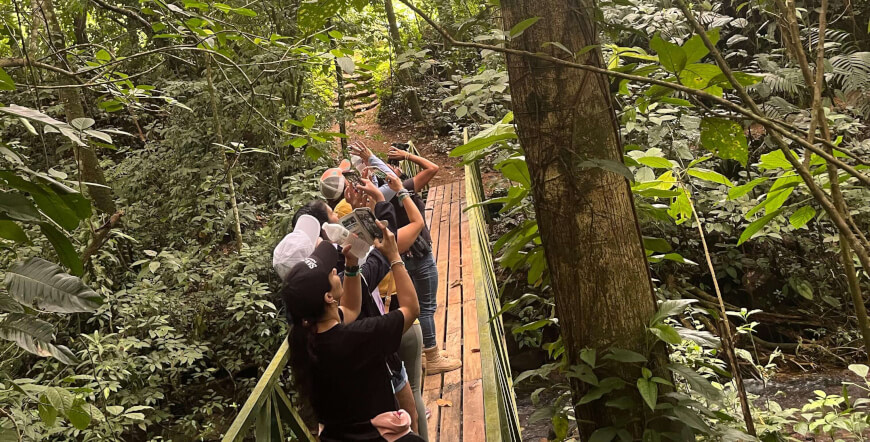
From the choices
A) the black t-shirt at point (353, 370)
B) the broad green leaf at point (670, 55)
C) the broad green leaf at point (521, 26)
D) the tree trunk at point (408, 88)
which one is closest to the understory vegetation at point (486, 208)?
the broad green leaf at point (670, 55)

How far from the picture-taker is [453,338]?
4.02 meters

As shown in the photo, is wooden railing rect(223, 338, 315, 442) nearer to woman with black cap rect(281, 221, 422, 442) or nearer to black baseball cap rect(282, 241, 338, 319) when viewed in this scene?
woman with black cap rect(281, 221, 422, 442)

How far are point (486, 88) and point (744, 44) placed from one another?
6.52 meters

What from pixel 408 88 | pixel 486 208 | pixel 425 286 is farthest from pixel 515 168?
pixel 408 88

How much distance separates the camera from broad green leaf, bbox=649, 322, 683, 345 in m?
1.24

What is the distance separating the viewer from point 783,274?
20.9ft

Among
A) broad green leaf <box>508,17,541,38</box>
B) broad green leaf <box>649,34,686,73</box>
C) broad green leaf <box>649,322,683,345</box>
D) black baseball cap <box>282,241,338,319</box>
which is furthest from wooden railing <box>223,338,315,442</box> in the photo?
broad green leaf <box>649,34,686,73</box>

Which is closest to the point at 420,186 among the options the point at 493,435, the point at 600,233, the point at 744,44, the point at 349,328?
the point at 349,328

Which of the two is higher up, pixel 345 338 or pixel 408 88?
pixel 408 88

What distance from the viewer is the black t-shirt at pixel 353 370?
206cm

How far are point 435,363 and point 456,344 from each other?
13.0 inches

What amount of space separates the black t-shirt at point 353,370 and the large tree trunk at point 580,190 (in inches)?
36.2

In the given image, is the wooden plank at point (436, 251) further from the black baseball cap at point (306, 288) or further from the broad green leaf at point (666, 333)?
the broad green leaf at point (666, 333)

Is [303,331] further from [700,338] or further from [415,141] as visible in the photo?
[415,141]
